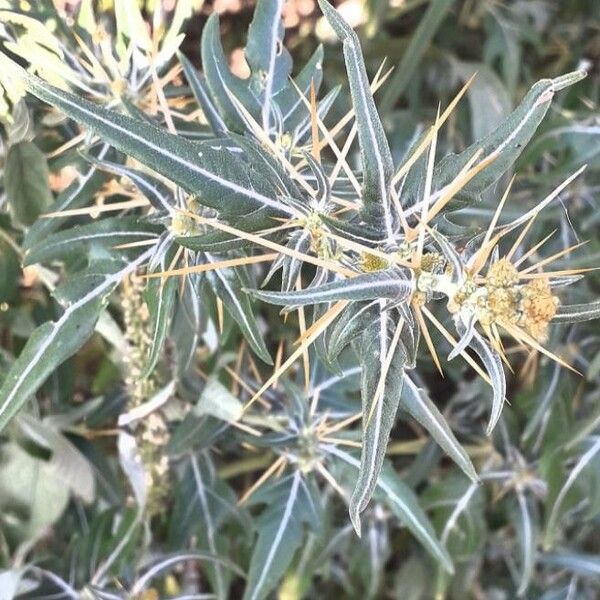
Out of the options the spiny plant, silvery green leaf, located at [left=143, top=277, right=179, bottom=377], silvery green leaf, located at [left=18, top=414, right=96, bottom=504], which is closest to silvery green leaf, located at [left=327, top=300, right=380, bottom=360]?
the spiny plant

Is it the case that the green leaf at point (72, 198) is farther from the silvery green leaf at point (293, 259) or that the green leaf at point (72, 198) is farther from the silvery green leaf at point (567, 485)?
the silvery green leaf at point (567, 485)

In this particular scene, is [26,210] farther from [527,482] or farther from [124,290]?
[527,482]

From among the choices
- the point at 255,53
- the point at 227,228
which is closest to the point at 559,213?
the point at 255,53

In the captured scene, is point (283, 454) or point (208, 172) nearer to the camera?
point (208, 172)

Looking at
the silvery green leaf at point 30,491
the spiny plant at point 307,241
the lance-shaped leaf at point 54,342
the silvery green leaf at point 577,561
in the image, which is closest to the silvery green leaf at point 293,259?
the spiny plant at point 307,241

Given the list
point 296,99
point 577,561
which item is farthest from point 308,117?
point 577,561

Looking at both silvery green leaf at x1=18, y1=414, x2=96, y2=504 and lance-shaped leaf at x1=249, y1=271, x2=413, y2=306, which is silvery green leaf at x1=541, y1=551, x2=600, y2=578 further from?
lance-shaped leaf at x1=249, y1=271, x2=413, y2=306
